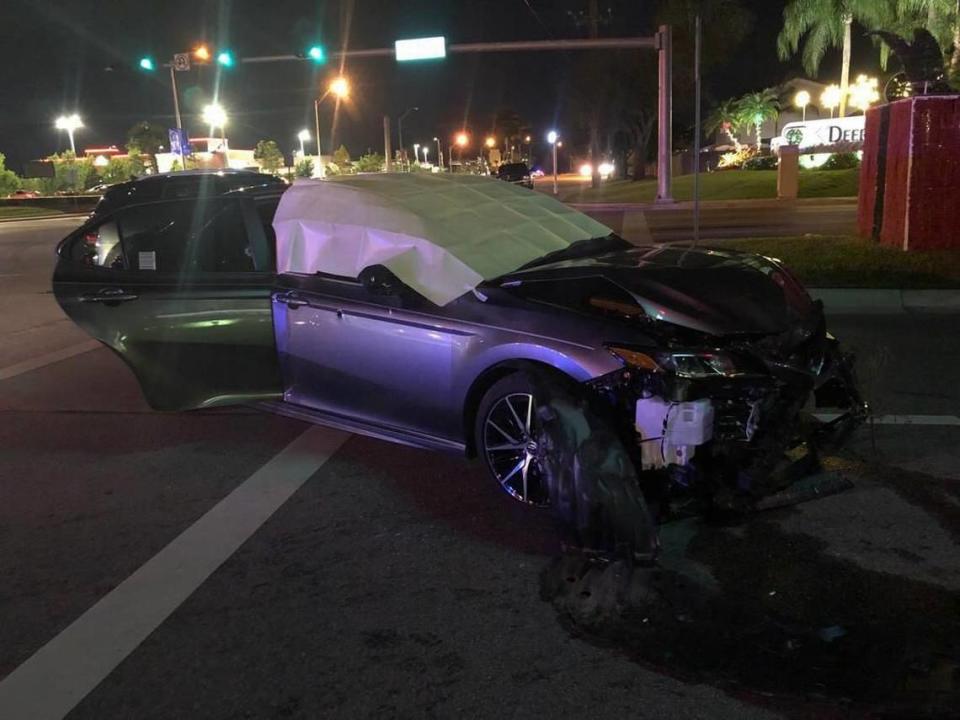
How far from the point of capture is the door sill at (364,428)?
4.80m

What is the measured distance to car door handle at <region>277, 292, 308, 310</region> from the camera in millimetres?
5219

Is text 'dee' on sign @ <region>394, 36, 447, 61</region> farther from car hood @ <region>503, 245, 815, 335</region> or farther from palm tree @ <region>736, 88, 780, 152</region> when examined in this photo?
palm tree @ <region>736, 88, 780, 152</region>

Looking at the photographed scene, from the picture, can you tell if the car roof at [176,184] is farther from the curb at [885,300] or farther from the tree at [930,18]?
the tree at [930,18]

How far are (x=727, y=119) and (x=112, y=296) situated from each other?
218ft

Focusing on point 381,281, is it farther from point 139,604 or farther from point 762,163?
point 762,163

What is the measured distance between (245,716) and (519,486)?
6.37 ft

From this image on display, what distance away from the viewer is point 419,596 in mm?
3727

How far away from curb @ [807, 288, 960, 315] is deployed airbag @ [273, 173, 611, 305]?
200 inches

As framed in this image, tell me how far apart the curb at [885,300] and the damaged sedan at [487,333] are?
458 cm

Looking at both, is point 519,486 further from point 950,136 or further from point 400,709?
point 950,136

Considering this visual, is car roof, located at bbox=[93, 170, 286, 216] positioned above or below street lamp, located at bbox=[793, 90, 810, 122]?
below

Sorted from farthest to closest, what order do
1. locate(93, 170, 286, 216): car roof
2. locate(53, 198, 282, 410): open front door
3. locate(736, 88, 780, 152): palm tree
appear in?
locate(736, 88, 780, 152): palm tree, locate(93, 170, 286, 216): car roof, locate(53, 198, 282, 410): open front door

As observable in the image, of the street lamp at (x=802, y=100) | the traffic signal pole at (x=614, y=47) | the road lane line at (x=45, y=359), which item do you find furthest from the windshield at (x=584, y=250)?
the street lamp at (x=802, y=100)

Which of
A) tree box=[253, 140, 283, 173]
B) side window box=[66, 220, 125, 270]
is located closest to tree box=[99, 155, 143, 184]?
tree box=[253, 140, 283, 173]
